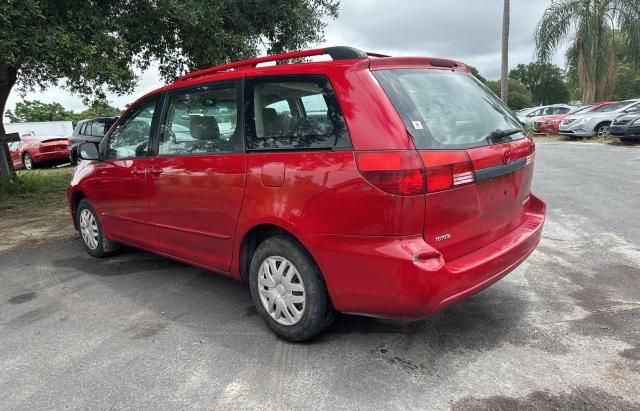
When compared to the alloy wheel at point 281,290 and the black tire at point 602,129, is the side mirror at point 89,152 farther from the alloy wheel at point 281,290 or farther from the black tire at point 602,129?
the black tire at point 602,129

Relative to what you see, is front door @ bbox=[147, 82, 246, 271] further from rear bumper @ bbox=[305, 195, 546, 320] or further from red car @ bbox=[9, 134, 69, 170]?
red car @ bbox=[9, 134, 69, 170]

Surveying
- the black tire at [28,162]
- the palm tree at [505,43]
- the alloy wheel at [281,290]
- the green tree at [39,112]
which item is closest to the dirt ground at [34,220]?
the alloy wheel at [281,290]

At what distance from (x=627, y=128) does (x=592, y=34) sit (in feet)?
35.3

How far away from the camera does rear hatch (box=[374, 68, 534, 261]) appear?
261 centimetres

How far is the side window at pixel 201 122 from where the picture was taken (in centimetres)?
338

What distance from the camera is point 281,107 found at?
314 cm

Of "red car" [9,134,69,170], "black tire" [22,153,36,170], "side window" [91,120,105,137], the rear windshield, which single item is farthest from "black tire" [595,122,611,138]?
"black tire" [22,153,36,170]

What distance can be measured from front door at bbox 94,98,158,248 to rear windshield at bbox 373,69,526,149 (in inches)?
90.0

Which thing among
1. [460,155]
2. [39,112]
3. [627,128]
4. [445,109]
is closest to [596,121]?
[627,128]

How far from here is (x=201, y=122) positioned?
364cm

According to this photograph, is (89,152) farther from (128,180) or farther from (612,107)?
(612,107)

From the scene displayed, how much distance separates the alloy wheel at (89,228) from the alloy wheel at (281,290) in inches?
105

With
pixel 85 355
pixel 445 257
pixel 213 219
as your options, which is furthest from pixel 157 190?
pixel 445 257

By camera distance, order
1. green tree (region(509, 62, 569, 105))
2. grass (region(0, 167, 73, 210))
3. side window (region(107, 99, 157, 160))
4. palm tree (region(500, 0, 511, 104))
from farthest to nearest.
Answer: green tree (region(509, 62, 569, 105)) → palm tree (region(500, 0, 511, 104)) → grass (region(0, 167, 73, 210)) → side window (region(107, 99, 157, 160))
